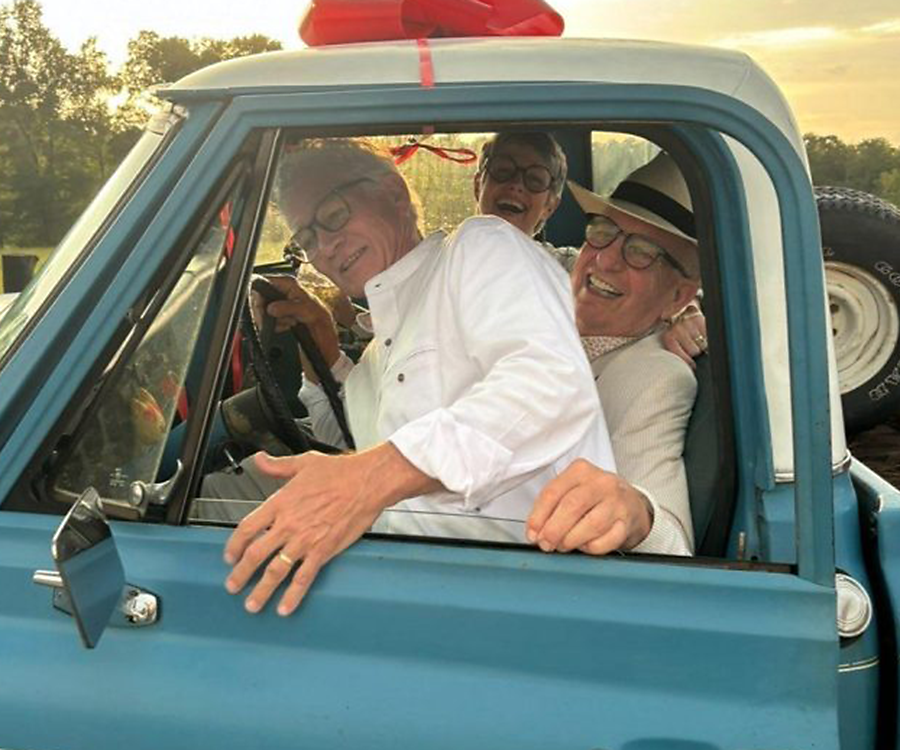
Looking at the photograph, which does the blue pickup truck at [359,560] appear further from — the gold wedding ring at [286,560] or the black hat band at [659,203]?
the black hat band at [659,203]

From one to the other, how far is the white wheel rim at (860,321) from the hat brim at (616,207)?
2970mm

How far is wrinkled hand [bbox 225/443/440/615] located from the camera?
1.48 m

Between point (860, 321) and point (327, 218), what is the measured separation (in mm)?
3660

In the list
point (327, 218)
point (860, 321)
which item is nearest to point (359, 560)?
point (327, 218)

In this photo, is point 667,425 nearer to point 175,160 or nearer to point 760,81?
point 760,81

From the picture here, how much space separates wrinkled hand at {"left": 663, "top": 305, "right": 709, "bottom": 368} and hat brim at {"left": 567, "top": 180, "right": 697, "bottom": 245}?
0.15 m

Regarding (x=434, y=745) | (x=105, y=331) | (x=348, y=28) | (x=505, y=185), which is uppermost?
(x=348, y=28)

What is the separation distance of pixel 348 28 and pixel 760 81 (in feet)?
2.04

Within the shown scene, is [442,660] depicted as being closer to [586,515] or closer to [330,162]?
[586,515]

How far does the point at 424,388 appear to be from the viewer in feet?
5.98

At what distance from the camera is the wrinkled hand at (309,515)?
1.48 metres

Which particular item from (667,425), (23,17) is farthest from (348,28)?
(23,17)

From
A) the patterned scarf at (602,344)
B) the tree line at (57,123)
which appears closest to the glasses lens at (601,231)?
the patterned scarf at (602,344)

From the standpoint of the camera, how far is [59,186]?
17484 millimetres
